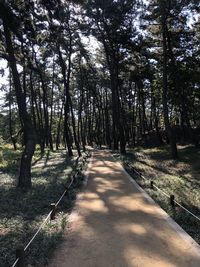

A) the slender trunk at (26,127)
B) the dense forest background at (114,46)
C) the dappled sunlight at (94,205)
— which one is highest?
the dense forest background at (114,46)

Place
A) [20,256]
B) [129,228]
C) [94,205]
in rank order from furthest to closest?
[94,205], [129,228], [20,256]

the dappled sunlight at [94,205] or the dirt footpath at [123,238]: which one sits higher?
the dappled sunlight at [94,205]

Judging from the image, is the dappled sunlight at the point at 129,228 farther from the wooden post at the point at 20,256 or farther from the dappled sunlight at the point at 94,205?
the wooden post at the point at 20,256

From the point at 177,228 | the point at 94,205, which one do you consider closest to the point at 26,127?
the point at 94,205

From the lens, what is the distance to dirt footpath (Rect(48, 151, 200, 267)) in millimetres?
7146

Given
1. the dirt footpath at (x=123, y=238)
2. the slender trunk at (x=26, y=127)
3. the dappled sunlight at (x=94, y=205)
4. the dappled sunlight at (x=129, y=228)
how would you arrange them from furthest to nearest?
the slender trunk at (x=26, y=127) < the dappled sunlight at (x=94, y=205) < the dappled sunlight at (x=129, y=228) < the dirt footpath at (x=123, y=238)

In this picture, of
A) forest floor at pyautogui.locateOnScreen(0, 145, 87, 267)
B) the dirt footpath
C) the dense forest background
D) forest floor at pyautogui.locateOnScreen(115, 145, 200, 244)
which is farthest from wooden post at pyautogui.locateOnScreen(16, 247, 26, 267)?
the dense forest background

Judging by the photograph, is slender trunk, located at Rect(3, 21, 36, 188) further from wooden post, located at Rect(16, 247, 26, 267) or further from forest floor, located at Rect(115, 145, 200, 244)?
wooden post, located at Rect(16, 247, 26, 267)

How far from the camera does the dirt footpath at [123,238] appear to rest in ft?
23.4

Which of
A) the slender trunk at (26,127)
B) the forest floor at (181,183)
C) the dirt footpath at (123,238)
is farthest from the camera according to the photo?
the slender trunk at (26,127)

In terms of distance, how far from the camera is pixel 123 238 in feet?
28.1

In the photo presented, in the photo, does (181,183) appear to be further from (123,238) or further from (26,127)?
(123,238)

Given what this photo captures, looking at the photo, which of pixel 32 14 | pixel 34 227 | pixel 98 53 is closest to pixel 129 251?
pixel 34 227

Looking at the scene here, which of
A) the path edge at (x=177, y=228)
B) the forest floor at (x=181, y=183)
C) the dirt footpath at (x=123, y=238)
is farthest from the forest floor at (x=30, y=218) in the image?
the forest floor at (x=181, y=183)
